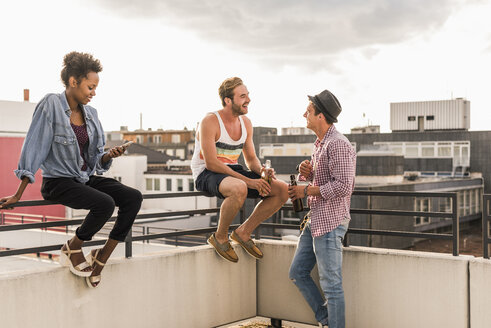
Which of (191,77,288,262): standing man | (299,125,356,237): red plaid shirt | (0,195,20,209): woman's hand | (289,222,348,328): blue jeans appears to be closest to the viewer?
(0,195,20,209): woman's hand

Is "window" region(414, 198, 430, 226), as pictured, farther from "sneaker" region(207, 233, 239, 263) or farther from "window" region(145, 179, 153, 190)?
"sneaker" region(207, 233, 239, 263)

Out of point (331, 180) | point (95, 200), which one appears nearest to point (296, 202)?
point (331, 180)

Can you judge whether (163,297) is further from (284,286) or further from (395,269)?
(395,269)

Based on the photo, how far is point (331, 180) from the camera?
5.05 meters

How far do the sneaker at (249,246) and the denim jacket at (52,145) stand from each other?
5.98ft

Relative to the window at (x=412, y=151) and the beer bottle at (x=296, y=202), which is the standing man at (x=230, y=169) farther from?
the window at (x=412, y=151)

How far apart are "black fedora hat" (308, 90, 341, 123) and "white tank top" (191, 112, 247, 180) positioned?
902 mm

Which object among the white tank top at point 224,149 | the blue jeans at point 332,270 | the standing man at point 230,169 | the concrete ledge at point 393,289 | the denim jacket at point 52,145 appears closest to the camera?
the denim jacket at point 52,145

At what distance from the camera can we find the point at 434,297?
5.37 metres

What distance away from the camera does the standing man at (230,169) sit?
541cm

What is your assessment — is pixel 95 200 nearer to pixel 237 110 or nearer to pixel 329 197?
pixel 237 110

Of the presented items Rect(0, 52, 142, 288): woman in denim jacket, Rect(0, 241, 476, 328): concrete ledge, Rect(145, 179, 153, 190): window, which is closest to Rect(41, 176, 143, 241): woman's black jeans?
Rect(0, 52, 142, 288): woman in denim jacket

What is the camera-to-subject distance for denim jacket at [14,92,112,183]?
438 centimetres

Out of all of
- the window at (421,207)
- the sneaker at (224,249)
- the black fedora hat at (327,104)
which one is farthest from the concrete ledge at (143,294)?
the window at (421,207)
